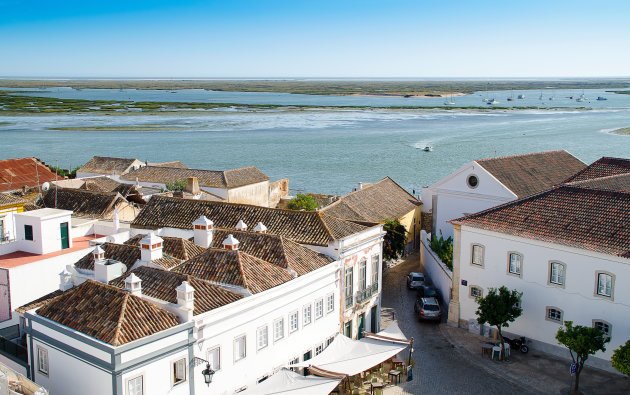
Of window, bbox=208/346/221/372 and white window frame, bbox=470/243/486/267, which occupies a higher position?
white window frame, bbox=470/243/486/267

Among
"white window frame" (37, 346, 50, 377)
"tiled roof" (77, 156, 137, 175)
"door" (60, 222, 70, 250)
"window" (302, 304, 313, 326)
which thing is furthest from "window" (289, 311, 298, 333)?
"tiled roof" (77, 156, 137, 175)

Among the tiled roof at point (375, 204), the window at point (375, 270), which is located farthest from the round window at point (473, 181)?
the window at point (375, 270)

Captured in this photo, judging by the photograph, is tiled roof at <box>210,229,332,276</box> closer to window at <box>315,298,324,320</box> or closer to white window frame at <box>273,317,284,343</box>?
window at <box>315,298,324,320</box>

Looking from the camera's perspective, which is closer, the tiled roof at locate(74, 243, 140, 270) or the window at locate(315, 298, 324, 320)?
the tiled roof at locate(74, 243, 140, 270)

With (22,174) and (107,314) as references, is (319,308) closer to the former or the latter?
(107,314)

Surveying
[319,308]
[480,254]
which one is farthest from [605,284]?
[319,308]

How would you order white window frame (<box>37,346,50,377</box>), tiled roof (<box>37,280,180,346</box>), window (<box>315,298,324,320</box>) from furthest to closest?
window (<box>315,298,324,320</box>) → white window frame (<box>37,346,50,377</box>) → tiled roof (<box>37,280,180,346</box>)

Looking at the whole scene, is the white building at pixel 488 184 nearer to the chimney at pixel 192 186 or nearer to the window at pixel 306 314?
the window at pixel 306 314

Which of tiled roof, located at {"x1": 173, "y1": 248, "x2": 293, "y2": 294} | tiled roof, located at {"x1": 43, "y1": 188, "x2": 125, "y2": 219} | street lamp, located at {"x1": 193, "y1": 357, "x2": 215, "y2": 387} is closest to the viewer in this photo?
street lamp, located at {"x1": 193, "y1": 357, "x2": 215, "y2": 387}

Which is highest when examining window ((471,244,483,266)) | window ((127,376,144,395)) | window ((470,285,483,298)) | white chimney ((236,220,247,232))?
white chimney ((236,220,247,232))
